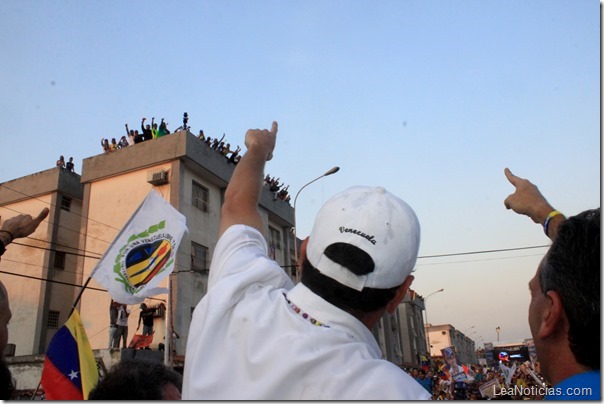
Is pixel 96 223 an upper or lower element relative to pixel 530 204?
upper

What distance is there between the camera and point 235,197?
1.71 m

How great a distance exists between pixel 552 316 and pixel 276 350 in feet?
2.16

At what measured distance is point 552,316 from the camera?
118 centimetres

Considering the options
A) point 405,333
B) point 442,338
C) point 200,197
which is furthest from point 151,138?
point 442,338

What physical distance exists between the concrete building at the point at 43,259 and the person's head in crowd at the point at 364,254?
22348mm

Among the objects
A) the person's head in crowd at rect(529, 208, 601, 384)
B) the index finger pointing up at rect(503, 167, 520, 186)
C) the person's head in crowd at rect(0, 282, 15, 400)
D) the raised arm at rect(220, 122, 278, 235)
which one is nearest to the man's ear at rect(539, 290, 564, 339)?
the person's head in crowd at rect(529, 208, 601, 384)

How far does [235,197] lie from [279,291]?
0.51m

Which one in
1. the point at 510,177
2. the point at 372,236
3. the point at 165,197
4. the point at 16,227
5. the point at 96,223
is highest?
the point at 165,197

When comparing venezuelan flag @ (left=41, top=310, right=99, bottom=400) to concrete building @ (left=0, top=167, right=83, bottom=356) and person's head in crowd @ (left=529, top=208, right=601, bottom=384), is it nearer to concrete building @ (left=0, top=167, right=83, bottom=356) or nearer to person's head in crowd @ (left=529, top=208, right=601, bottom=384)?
person's head in crowd @ (left=529, top=208, right=601, bottom=384)

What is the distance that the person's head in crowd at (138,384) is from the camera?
2191 mm

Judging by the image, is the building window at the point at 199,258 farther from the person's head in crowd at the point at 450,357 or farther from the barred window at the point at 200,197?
the person's head in crowd at the point at 450,357

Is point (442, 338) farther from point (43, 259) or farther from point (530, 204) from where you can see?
point (530, 204)

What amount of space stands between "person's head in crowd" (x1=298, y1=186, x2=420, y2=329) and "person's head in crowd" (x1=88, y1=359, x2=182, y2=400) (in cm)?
134

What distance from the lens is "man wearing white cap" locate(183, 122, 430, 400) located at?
43.1 inches
